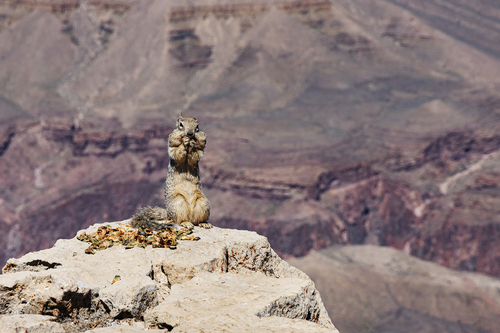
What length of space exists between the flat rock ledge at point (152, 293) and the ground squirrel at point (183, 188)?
1.90 meters

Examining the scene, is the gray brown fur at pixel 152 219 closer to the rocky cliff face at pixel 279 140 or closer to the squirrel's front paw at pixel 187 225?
the squirrel's front paw at pixel 187 225

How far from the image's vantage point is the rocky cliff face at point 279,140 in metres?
137

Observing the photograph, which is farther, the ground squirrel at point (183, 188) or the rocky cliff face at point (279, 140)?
the rocky cliff face at point (279, 140)

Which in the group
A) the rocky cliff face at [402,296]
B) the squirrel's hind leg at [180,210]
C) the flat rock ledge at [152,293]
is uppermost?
the squirrel's hind leg at [180,210]

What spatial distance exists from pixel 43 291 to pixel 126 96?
17230 cm

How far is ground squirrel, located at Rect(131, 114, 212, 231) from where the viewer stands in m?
19.3

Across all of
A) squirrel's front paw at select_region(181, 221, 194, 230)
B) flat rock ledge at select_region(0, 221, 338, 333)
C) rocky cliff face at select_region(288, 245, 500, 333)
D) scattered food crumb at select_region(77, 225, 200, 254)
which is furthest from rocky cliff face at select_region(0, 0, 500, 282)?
flat rock ledge at select_region(0, 221, 338, 333)

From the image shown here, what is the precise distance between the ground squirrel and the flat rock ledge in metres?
1.90

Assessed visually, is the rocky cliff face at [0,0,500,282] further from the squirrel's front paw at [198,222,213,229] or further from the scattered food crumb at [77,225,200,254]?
the scattered food crumb at [77,225,200,254]

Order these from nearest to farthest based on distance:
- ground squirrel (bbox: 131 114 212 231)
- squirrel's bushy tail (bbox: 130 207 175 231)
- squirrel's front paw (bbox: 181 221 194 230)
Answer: squirrel's bushy tail (bbox: 130 207 175 231), squirrel's front paw (bbox: 181 221 194 230), ground squirrel (bbox: 131 114 212 231)

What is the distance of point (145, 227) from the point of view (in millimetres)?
19094

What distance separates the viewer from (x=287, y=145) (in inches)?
5871

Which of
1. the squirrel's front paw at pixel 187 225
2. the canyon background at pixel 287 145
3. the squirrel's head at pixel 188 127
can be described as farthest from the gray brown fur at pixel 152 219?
the canyon background at pixel 287 145

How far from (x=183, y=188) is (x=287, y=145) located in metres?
130
